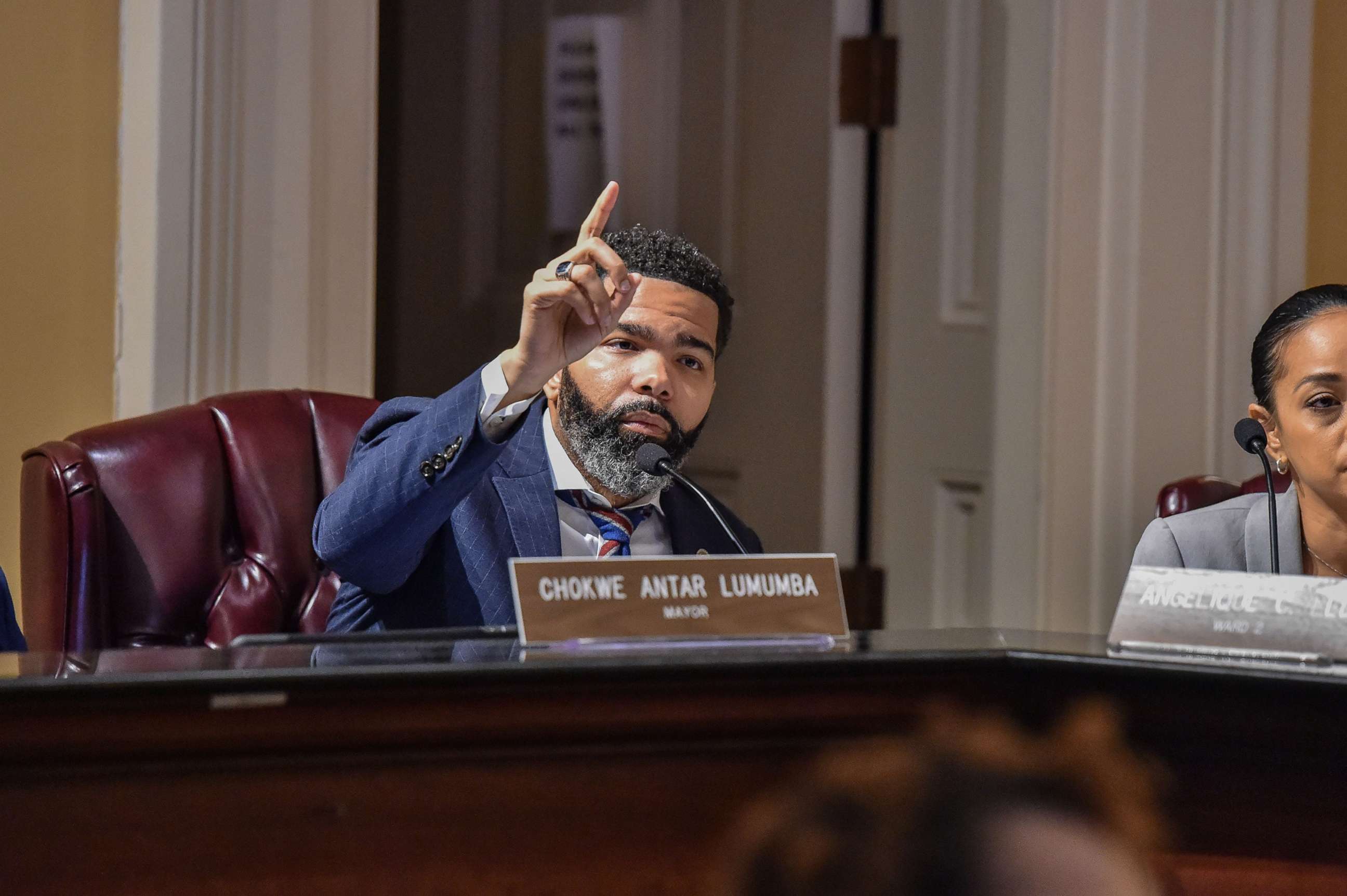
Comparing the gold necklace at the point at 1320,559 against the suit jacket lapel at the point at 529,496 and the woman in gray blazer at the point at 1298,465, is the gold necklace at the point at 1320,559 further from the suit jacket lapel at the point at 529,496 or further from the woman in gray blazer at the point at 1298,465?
the suit jacket lapel at the point at 529,496

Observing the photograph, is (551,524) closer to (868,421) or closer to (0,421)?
(0,421)

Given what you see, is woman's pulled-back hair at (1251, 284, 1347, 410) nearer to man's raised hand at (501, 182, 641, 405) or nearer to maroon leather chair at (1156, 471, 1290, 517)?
maroon leather chair at (1156, 471, 1290, 517)

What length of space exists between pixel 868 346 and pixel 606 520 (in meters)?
1.72

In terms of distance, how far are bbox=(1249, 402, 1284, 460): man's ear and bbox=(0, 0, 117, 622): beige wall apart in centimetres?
158

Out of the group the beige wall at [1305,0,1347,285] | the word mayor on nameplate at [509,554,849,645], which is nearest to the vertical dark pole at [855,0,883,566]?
the beige wall at [1305,0,1347,285]

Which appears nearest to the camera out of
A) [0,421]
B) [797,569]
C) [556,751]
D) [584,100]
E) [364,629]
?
[556,751]

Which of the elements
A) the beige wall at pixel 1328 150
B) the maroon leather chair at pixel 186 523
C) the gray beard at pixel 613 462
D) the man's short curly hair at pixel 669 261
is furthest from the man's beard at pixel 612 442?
the beige wall at pixel 1328 150

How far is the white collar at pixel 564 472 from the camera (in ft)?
5.81

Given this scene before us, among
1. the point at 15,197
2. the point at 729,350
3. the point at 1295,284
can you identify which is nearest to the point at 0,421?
the point at 15,197

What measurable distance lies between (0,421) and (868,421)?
184 centimetres

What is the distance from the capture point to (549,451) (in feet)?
5.93

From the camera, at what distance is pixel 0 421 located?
2201 mm

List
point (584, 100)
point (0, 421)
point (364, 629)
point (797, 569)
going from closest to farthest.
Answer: point (797, 569), point (364, 629), point (0, 421), point (584, 100)

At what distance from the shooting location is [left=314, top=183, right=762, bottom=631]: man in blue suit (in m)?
1.47
